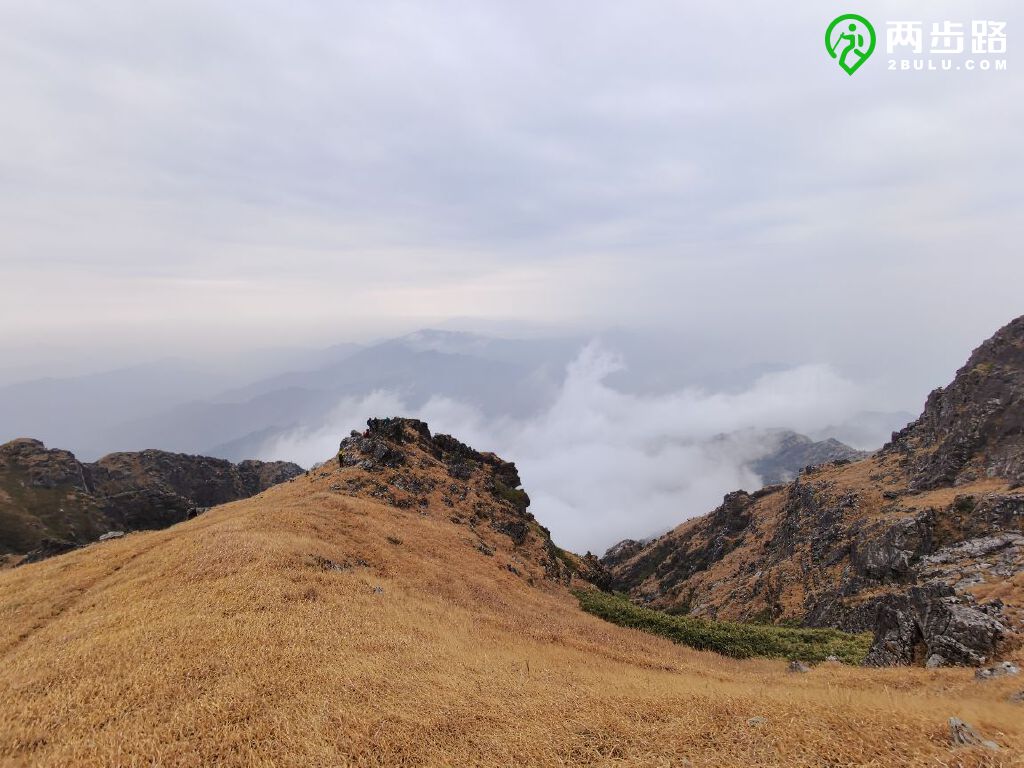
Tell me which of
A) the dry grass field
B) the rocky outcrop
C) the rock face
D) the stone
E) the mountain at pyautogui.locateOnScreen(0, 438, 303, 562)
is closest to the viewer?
the stone

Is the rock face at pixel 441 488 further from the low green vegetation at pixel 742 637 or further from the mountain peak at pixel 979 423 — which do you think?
the mountain peak at pixel 979 423

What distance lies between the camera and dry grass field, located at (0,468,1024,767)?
10414 millimetres

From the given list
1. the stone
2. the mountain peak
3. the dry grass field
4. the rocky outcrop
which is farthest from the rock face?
the mountain peak

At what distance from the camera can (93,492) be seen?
131250mm

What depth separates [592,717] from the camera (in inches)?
484

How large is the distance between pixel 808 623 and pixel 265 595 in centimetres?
5291

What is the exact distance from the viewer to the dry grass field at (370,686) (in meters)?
10.4

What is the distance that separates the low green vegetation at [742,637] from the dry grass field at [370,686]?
9.65 ft

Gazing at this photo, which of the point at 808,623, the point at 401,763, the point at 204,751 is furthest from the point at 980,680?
the point at 808,623

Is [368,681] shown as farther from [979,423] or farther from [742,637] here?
[979,423]

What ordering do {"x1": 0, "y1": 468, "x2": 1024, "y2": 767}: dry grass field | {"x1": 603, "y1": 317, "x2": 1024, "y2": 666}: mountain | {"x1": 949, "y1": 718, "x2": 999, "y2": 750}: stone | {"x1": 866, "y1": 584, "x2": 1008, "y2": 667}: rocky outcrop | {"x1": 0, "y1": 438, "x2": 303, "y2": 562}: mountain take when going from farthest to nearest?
{"x1": 0, "y1": 438, "x2": 303, "y2": 562}: mountain, {"x1": 603, "y1": 317, "x2": 1024, "y2": 666}: mountain, {"x1": 866, "y1": 584, "x2": 1008, "y2": 667}: rocky outcrop, {"x1": 0, "y1": 468, "x2": 1024, "y2": 767}: dry grass field, {"x1": 949, "y1": 718, "x2": 999, "y2": 750}: stone

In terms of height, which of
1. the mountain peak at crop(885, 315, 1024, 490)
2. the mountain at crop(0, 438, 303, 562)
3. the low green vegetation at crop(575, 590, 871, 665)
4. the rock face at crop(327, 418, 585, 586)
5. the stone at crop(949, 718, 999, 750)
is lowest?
the mountain at crop(0, 438, 303, 562)

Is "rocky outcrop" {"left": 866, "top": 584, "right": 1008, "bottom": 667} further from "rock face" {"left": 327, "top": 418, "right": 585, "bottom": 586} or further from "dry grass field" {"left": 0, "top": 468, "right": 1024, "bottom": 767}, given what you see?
"rock face" {"left": 327, "top": 418, "right": 585, "bottom": 586}

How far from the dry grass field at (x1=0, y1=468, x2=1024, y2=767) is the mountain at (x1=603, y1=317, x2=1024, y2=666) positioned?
15.5 ft
